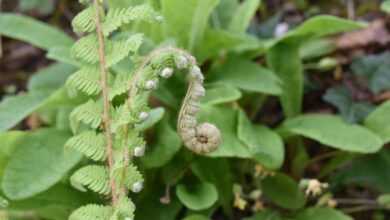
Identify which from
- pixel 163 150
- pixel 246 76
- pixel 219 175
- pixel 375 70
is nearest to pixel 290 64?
pixel 246 76

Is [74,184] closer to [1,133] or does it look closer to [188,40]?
[1,133]

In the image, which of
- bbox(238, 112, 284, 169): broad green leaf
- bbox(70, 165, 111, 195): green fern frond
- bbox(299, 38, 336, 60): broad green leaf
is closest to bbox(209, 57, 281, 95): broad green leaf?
bbox(238, 112, 284, 169): broad green leaf

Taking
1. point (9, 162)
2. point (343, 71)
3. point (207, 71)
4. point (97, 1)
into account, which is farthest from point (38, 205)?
point (343, 71)

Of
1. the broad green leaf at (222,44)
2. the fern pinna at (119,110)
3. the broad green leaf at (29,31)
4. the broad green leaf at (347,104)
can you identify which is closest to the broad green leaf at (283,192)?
the broad green leaf at (347,104)

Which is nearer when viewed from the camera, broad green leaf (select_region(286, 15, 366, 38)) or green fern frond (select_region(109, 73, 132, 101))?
green fern frond (select_region(109, 73, 132, 101))

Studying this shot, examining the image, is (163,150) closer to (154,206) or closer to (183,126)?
(154,206)

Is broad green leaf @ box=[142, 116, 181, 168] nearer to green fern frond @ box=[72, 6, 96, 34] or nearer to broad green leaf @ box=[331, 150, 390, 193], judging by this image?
green fern frond @ box=[72, 6, 96, 34]
